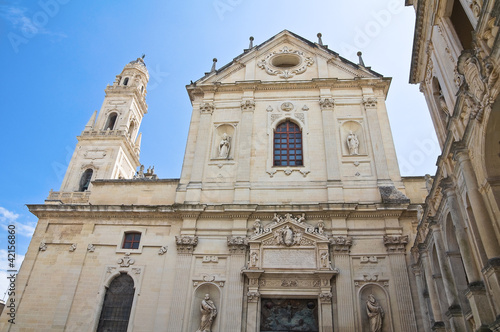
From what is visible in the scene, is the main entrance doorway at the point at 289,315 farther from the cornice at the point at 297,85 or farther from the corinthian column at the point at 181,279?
the cornice at the point at 297,85

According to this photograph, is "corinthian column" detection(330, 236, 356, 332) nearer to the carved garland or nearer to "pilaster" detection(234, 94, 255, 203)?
"pilaster" detection(234, 94, 255, 203)

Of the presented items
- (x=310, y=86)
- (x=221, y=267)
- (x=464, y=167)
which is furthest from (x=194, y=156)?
(x=464, y=167)

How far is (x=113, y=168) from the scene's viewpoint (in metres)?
36.6

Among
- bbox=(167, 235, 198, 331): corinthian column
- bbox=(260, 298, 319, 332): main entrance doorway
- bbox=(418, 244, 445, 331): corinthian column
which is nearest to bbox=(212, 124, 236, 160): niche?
bbox=(167, 235, 198, 331): corinthian column

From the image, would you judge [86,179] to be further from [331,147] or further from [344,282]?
[344,282]

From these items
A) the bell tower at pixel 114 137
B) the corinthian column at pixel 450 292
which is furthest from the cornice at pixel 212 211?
the bell tower at pixel 114 137

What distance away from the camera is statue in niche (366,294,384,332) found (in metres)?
13.2

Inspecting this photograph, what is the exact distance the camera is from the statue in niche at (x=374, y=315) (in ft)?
43.3

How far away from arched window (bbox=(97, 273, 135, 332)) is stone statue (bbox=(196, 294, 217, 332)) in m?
3.01

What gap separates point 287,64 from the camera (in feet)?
72.6

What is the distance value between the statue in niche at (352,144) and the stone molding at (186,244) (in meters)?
7.82

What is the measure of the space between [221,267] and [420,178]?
9.05 metres

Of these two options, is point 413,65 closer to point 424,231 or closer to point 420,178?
point 420,178

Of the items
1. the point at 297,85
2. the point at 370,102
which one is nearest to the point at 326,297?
the point at 370,102
